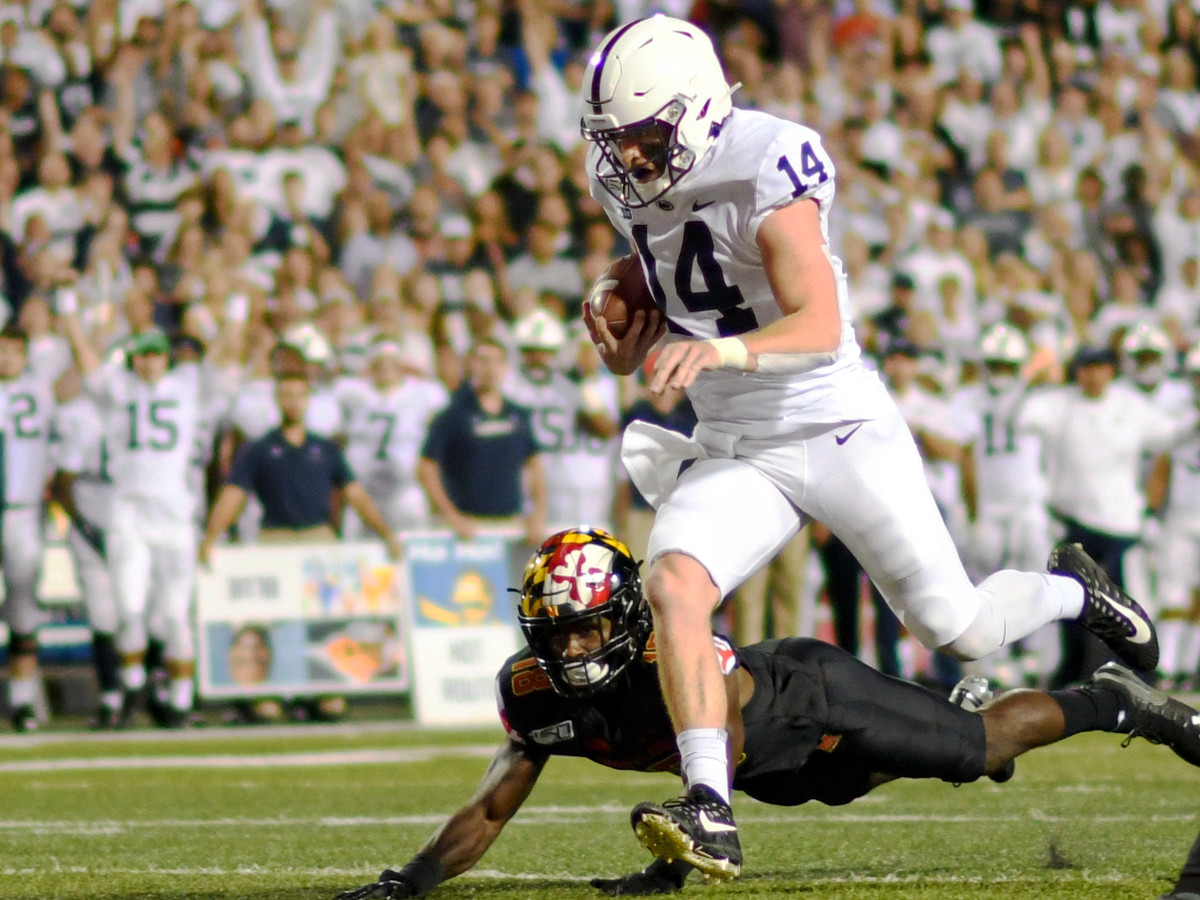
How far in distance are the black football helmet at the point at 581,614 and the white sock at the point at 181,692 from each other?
16.8ft

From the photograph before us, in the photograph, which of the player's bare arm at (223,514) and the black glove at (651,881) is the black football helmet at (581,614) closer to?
the black glove at (651,881)

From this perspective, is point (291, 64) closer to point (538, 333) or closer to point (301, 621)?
point (538, 333)

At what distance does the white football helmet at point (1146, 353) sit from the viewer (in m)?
9.58

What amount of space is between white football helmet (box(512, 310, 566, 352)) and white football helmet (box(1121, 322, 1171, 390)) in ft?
9.57

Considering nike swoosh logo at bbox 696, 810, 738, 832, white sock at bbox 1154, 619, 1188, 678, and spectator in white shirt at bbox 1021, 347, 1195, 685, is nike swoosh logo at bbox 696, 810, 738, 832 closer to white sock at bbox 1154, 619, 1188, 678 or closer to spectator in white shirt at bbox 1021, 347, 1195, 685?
spectator in white shirt at bbox 1021, 347, 1195, 685

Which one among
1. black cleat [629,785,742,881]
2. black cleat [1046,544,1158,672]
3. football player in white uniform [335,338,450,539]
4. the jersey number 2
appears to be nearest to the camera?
black cleat [629,785,742,881]

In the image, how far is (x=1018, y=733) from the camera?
4121 mm

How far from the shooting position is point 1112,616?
4.54m

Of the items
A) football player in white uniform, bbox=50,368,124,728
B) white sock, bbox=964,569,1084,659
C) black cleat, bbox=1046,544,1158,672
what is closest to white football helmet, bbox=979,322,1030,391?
football player in white uniform, bbox=50,368,124,728

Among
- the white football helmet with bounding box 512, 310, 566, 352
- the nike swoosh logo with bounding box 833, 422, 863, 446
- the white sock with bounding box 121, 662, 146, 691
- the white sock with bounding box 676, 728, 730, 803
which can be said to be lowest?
the white sock with bounding box 121, 662, 146, 691

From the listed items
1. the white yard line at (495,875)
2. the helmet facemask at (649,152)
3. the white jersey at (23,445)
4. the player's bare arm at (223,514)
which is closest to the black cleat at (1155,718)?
the white yard line at (495,875)

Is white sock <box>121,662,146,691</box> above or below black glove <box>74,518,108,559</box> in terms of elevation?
below

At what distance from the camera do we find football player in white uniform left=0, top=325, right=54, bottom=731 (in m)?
8.67

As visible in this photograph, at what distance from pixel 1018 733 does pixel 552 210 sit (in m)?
6.88
